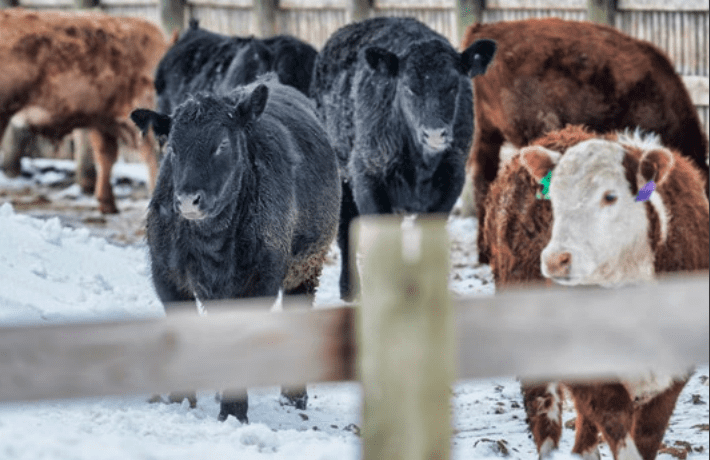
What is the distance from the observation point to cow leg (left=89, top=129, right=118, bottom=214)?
12859mm

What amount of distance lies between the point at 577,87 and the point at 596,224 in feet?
19.0

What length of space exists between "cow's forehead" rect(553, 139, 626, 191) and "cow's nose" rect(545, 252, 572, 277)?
31 cm

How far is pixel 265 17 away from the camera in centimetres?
1344

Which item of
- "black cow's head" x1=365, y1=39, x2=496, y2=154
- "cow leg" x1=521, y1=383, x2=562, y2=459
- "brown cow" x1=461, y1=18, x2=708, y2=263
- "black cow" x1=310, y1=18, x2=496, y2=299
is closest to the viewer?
"cow leg" x1=521, y1=383, x2=562, y2=459

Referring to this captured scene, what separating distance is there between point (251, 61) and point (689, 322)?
24.1 ft

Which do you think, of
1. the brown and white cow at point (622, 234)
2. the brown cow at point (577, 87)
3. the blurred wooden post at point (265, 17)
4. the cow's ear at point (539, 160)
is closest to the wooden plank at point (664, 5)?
the brown cow at point (577, 87)

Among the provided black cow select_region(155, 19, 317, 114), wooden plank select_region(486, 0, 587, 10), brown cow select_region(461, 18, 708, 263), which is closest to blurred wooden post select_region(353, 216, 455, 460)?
black cow select_region(155, 19, 317, 114)

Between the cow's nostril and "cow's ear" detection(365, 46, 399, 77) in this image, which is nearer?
the cow's nostril

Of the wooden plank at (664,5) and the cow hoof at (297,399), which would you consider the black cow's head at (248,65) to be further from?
the cow hoof at (297,399)

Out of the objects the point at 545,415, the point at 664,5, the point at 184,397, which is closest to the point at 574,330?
the point at 545,415

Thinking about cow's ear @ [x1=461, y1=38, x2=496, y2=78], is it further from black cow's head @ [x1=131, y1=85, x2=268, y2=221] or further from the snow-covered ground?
black cow's head @ [x1=131, y1=85, x2=268, y2=221]

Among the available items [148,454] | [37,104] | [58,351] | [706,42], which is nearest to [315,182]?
[148,454]

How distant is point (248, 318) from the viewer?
265 centimetres

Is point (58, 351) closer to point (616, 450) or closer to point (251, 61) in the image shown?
point (616, 450)
